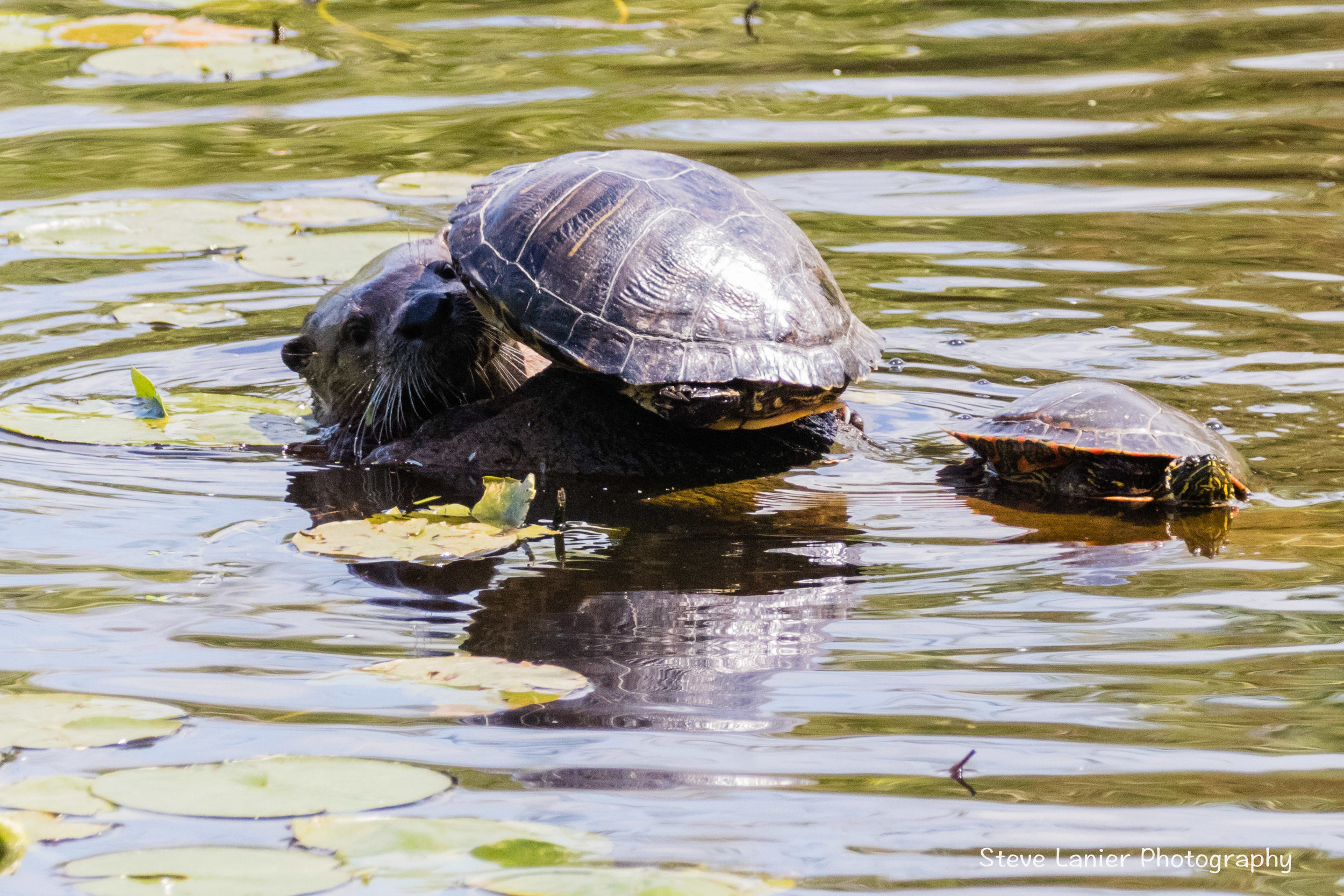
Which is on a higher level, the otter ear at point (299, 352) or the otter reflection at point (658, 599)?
the otter ear at point (299, 352)

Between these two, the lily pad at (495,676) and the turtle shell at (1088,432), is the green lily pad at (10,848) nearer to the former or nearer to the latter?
the lily pad at (495,676)

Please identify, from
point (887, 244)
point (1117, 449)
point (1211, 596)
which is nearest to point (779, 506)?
point (1117, 449)

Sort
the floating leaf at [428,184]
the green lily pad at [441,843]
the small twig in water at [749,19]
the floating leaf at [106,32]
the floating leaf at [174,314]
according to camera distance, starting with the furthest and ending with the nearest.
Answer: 1. the small twig in water at [749,19]
2. the floating leaf at [106,32]
3. the floating leaf at [428,184]
4. the floating leaf at [174,314]
5. the green lily pad at [441,843]

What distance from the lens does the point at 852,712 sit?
271 centimetres

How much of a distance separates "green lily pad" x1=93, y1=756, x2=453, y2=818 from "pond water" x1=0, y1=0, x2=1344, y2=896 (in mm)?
36

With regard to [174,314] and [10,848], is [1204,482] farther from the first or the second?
[174,314]

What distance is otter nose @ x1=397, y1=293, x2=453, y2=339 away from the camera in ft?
14.3

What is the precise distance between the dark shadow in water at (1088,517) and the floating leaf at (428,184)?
3711 millimetres

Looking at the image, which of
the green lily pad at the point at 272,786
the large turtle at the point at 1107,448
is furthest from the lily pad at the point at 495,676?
the large turtle at the point at 1107,448

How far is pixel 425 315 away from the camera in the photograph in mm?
4371

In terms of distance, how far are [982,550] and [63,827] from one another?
226 cm

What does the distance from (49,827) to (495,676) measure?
0.87 metres

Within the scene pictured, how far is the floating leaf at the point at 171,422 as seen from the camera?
454 centimetres

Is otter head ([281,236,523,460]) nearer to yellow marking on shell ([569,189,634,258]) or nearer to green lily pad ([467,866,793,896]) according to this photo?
yellow marking on shell ([569,189,634,258])
